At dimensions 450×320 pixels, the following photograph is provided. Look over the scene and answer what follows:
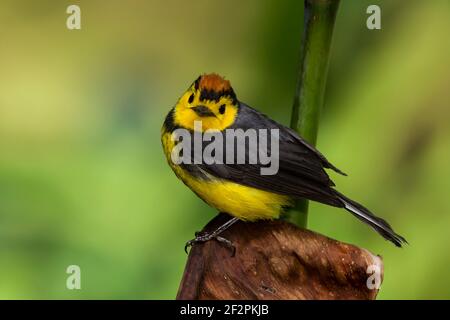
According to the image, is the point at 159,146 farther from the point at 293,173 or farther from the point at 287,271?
the point at 287,271

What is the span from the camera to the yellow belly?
2.52m

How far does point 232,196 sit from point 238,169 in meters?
0.07

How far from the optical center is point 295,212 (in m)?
2.36

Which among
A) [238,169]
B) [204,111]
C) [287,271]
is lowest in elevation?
[287,271]

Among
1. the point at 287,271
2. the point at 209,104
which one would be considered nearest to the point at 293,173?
the point at 209,104

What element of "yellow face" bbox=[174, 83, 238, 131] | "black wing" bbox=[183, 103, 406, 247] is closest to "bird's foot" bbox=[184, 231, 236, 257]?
"black wing" bbox=[183, 103, 406, 247]

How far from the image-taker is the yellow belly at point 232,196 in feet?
8.28

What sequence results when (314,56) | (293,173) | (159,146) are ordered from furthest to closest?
(159,146), (293,173), (314,56)

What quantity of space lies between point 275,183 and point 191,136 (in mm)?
258

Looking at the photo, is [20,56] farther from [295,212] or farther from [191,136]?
[295,212]

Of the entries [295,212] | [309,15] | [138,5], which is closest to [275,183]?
[295,212]

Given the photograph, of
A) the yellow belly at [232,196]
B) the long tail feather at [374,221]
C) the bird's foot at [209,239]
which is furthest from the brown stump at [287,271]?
the yellow belly at [232,196]

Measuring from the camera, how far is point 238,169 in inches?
101

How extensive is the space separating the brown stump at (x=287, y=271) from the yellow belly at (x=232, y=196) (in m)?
0.32
